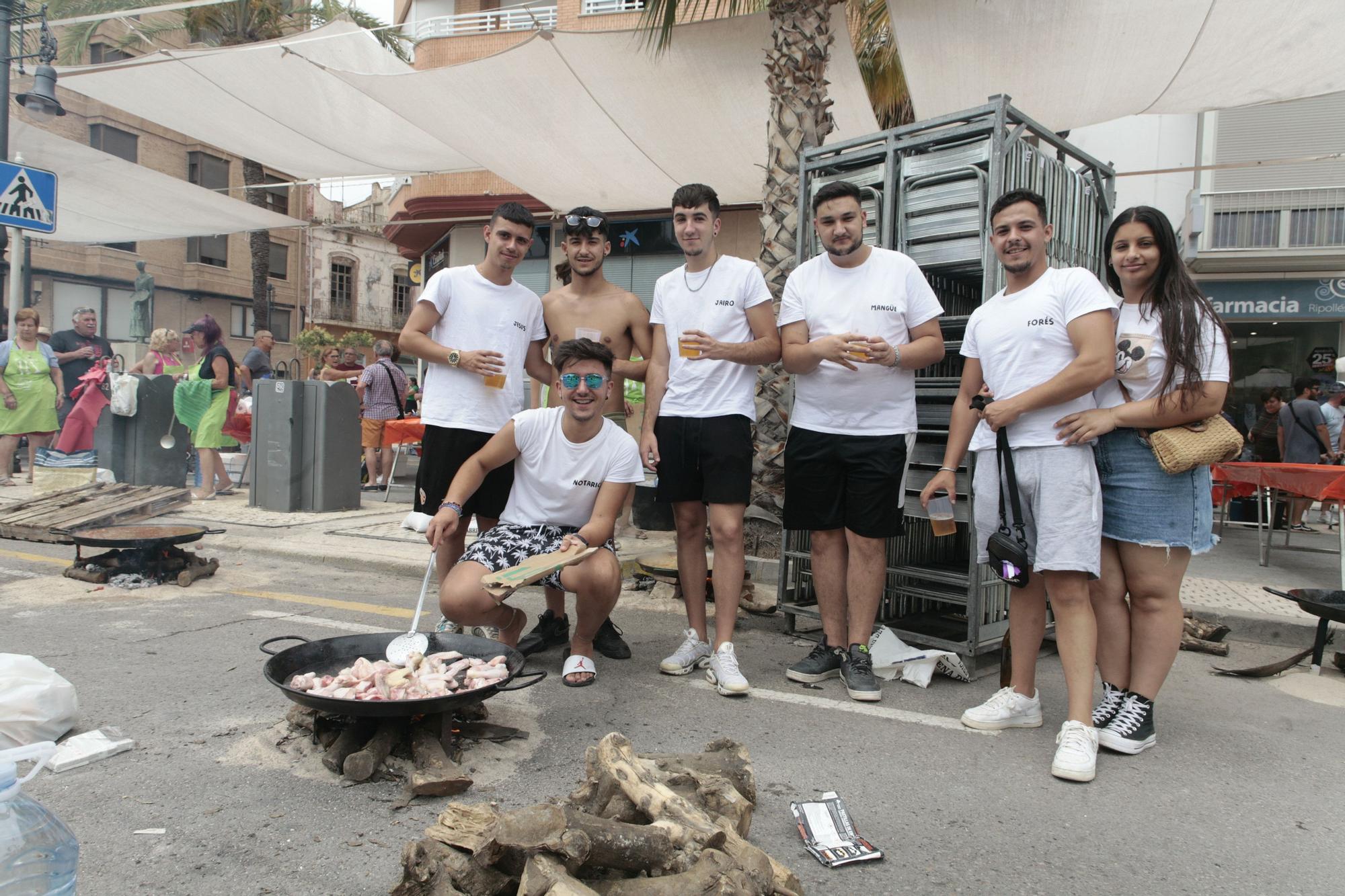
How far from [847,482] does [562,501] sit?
1.32 meters

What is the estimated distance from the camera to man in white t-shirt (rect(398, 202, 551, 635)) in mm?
4238

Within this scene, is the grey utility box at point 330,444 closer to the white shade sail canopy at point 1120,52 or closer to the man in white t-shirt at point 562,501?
the man in white t-shirt at point 562,501

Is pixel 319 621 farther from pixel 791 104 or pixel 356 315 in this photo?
pixel 356 315

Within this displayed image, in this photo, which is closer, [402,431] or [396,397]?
[402,431]

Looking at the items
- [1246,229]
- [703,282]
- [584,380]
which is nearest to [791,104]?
[703,282]

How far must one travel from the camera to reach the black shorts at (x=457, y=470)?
13.9 ft

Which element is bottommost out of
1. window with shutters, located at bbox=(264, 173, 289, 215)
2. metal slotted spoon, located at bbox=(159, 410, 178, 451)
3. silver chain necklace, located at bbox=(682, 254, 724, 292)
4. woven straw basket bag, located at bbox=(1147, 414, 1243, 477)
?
metal slotted spoon, located at bbox=(159, 410, 178, 451)

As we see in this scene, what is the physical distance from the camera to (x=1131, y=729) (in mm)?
3184

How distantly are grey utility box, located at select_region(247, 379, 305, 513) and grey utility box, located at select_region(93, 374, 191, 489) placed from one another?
160 centimetres

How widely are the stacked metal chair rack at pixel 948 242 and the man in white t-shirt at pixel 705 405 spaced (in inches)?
37.2

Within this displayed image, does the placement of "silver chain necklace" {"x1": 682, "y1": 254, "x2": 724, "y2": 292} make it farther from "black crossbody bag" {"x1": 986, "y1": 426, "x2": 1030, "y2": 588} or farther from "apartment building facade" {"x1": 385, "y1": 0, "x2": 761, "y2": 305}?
"apartment building facade" {"x1": 385, "y1": 0, "x2": 761, "y2": 305}

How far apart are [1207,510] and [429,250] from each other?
62.5ft

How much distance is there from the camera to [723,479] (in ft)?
12.9

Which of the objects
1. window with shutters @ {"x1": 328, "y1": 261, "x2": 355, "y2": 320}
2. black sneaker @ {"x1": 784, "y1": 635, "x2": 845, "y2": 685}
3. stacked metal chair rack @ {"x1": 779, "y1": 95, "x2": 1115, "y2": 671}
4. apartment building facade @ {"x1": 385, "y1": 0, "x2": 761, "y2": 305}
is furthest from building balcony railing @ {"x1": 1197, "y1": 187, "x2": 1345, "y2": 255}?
window with shutters @ {"x1": 328, "y1": 261, "x2": 355, "y2": 320}
